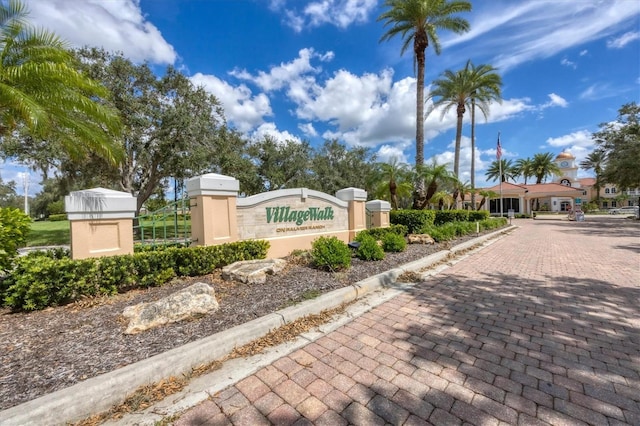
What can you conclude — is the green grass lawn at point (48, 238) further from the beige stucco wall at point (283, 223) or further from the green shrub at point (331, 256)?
the green shrub at point (331, 256)

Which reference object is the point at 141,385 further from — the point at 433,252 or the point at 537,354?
the point at 433,252

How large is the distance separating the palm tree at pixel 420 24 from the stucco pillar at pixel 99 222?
1361 centimetres

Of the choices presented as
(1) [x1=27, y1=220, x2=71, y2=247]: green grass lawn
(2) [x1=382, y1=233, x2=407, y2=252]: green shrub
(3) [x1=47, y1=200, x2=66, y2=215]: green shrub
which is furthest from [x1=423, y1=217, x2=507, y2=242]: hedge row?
(3) [x1=47, y1=200, x2=66, y2=215]: green shrub

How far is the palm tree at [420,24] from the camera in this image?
47.9 ft

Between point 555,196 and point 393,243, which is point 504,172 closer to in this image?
point 555,196

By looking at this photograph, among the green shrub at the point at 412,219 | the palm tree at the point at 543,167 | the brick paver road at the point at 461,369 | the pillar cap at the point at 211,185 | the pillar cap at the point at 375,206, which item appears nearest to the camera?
the brick paver road at the point at 461,369

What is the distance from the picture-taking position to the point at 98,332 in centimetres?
323

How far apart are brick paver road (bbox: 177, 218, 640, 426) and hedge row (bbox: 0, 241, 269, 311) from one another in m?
3.36

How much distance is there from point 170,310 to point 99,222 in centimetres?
282

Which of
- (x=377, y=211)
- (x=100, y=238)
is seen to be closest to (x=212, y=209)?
(x=100, y=238)

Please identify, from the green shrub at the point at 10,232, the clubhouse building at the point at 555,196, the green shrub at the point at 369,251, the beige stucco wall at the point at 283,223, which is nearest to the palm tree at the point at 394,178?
the beige stucco wall at the point at 283,223

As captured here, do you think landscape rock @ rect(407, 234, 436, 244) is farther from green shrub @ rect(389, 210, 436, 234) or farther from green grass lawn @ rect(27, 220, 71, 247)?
green grass lawn @ rect(27, 220, 71, 247)

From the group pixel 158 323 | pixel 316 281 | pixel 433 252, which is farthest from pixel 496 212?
pixel 158 323

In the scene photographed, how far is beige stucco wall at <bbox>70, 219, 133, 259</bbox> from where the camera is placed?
4828 millimetres
